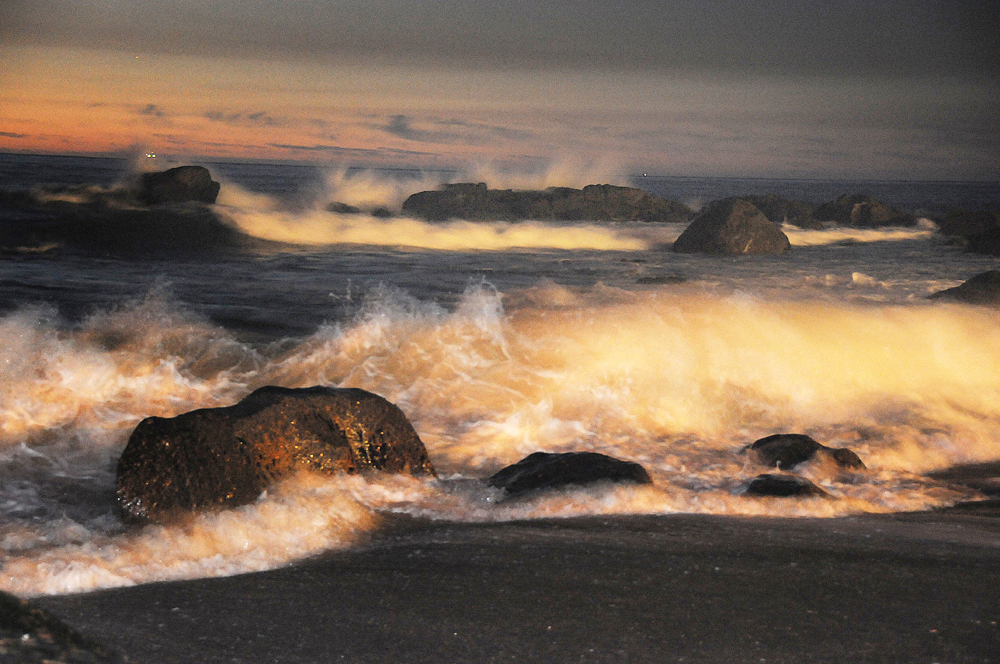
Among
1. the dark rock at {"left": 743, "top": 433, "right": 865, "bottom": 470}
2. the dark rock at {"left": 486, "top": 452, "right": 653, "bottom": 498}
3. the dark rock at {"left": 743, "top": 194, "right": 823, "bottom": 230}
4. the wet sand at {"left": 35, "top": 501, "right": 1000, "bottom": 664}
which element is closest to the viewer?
the wet sand at {"left": 35, "top": 501, "right": 1000, "bottom": 664}

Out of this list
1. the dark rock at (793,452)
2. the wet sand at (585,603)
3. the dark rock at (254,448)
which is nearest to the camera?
the wet sand at (585,603)

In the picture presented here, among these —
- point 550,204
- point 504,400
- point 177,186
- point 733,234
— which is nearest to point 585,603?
point 504,400

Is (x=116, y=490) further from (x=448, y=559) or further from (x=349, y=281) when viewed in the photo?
(x=349, y=281)

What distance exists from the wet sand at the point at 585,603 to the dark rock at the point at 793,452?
155cm

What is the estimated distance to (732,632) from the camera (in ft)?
9.07

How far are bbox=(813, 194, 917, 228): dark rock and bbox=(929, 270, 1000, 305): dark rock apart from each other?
1924 cm

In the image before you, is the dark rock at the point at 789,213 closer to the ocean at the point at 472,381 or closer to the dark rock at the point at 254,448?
the ocean at the point at 472,381

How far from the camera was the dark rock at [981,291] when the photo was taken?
11.1m

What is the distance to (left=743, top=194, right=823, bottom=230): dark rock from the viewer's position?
28312 mm

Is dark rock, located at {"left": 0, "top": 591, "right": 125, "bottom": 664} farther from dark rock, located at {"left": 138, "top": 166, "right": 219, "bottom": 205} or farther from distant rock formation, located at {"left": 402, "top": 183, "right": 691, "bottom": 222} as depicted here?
distant rock formation, located at {"left": 402, "top": 183, "right": 691, "bottom": 222}

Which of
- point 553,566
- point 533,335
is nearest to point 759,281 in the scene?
point 533,335

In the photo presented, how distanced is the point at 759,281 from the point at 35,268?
12.4 m

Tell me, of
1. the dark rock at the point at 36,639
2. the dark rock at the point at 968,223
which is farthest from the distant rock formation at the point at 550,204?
the dark rock at the point at 36,639

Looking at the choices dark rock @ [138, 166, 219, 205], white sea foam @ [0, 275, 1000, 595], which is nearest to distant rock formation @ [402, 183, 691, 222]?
dark rock @ [138, 166, 219, 205]
